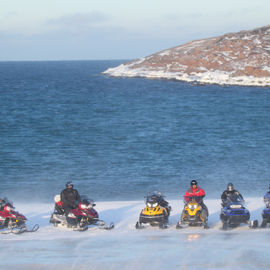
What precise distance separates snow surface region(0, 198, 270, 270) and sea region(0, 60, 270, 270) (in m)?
0.03

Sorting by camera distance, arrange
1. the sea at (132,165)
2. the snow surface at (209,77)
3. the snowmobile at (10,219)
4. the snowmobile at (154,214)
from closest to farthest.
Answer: the sea at (132,165) → the snowmobile at (10,219) → the snowmobile at (154,214) → the snow surface at (209,77)

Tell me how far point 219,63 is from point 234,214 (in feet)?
511

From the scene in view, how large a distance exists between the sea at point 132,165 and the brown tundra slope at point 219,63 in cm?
3348

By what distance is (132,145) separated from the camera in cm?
5650

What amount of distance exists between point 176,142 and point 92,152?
11.0 meters

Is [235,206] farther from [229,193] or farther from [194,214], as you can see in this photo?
[194,214]

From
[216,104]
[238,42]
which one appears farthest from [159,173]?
[238,42]

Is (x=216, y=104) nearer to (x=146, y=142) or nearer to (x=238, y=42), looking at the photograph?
(x=146, y=142)

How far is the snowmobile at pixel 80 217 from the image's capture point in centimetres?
1922

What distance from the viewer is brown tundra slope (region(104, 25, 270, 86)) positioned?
156 m

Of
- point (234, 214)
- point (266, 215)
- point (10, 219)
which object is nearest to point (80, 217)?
point (10, 219)

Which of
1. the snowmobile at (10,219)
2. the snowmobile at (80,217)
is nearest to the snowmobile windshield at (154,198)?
the snowmobile at (80,217)

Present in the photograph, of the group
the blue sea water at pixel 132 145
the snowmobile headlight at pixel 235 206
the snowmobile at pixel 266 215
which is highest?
the snowmobile headlight at pixel 235 206

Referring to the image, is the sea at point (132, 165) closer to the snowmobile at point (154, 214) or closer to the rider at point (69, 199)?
the snowmobile at point (154, 214)
